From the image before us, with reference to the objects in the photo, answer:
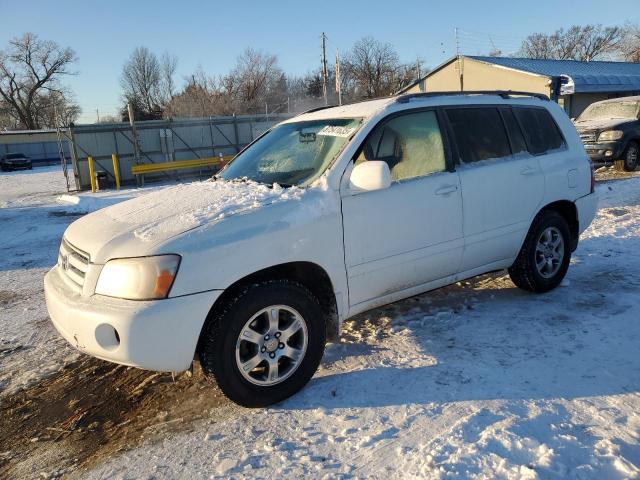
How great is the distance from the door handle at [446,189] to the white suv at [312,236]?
0.02 metres

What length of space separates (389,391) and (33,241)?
8.24 m

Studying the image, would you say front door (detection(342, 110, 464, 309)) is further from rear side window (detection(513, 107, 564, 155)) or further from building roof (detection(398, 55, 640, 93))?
building roof (detection(398, 55, 640, 93))

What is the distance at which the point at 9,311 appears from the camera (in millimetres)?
5227

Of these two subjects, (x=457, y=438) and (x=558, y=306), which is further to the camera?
(x=558, y=306)

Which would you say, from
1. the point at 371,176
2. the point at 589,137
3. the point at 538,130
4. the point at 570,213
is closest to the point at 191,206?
the point at 371,176

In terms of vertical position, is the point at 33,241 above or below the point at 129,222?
below

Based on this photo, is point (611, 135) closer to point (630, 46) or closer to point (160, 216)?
point (160, 216)

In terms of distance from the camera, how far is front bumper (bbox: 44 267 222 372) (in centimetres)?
268

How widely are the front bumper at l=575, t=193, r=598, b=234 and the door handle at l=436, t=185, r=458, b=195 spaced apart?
5.53ft

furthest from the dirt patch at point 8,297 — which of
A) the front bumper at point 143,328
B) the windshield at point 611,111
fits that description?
the windshield at point 611,111

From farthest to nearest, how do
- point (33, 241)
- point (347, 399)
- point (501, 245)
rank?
1. point (33, 241)
2. point (501, 245)
3. point (347, 399)

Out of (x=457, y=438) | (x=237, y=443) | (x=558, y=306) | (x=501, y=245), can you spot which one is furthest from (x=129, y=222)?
(x=558, y=306)

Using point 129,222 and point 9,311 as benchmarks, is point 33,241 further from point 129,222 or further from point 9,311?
point 129,222

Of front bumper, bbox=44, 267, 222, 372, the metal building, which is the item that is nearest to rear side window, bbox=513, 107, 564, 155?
front bumper, bbox=44, 267, 222, 372
